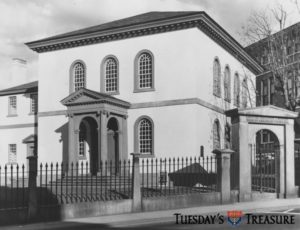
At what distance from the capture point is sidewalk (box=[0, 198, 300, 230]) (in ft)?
38.7

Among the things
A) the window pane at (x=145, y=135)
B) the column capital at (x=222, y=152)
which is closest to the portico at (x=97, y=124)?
the window pane at (x=145, y=135)

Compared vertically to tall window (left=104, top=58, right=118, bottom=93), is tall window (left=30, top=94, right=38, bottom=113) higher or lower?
lower

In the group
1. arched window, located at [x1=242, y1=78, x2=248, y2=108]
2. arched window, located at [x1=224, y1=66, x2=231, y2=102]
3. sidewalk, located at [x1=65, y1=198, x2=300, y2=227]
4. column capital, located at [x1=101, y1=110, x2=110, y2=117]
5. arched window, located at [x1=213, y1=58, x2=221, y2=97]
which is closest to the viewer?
sidewalk, located at [x1=65, y1=198, x2=300, y2=227]

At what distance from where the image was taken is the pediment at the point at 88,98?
24.8m

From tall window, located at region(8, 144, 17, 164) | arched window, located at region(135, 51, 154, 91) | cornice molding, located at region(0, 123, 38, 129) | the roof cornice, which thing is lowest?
tall window, located at region(8, 144, 17, 164)

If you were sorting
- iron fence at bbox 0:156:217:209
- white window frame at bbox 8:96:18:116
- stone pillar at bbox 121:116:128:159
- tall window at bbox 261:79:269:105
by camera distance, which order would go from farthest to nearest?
tall window at bbox 261:79:269:105 < white window frame at bbox 8:96:18:116 < stone pillar at bbox 121:116:128:159 < iron fence at bbox 0:156:217:209

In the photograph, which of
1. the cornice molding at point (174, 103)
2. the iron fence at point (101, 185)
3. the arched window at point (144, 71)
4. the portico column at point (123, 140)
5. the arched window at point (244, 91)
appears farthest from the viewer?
the arched window at point (244, 91)

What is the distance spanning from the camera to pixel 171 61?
1037 inches

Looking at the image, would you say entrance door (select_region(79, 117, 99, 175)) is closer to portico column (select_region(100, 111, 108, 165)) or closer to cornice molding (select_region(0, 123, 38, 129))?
portico column (select_region(100, 111, 108, 165))

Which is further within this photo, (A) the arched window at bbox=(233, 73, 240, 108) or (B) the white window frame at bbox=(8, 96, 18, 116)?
(B) the white window frame at bbox=(8, 96, 18, 116)

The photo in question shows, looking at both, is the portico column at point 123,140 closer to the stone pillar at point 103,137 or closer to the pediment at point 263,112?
the stone pillar at point 103,137

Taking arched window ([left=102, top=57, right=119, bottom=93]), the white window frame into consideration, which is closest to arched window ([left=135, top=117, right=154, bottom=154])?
arched window ([left=102, top=57, right=119, bottom=93])

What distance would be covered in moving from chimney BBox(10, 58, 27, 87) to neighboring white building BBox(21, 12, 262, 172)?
1250 centimetres

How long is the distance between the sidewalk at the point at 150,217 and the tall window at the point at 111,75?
14.1 meters
